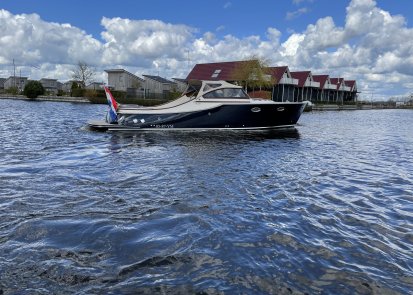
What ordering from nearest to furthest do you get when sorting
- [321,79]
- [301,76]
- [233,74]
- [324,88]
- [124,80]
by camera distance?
[233,74], [301,76], [324,88], [321,79], [124,80]

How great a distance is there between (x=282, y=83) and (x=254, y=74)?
38.6ft

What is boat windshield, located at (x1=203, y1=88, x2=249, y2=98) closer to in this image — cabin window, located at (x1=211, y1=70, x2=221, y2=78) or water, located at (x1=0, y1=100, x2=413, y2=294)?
water, located at (x1=0, y1=100, x2=413, y2=294)

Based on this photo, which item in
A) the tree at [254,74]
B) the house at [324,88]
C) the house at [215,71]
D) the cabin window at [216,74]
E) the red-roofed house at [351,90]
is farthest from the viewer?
the red-roofed house at [351,90]

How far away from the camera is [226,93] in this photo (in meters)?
20.0

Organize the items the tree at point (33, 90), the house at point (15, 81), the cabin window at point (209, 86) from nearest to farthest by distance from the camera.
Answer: the cabin window at point (209, 86) < the tree at point (33, 90) < the house at point (15, 81)

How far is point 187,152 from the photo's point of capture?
13141mm

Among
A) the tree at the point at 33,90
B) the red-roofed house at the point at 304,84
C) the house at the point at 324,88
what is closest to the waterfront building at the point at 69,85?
the tree at the point at 33,90

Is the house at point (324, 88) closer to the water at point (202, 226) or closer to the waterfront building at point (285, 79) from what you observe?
the waterfront building at point (285, 79)

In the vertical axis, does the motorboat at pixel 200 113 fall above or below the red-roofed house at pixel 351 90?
below

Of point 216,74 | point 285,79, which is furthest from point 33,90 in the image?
point 285,79

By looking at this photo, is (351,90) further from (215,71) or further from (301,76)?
(215,71)

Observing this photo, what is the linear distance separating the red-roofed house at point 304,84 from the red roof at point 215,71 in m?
15.4

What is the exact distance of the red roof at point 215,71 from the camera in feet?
221

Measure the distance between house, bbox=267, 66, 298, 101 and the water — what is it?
5790 cm
